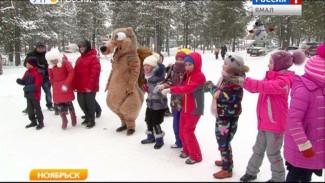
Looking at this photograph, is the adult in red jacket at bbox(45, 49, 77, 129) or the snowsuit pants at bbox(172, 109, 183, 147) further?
the adult in red jacket at bbox(45, 49, 77, 129)

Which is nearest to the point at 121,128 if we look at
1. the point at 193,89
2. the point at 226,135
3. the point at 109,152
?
the point at 109,152

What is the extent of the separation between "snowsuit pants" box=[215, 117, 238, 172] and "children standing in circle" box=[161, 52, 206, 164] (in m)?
0.46

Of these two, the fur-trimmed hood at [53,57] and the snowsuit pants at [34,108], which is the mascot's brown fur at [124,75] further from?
the snowsuit pants at [34,108]

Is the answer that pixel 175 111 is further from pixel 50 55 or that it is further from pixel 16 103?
pixel 16 103

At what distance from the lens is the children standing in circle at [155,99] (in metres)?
4.52

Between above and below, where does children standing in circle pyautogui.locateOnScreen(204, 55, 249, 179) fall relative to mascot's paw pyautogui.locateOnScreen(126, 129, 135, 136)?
above

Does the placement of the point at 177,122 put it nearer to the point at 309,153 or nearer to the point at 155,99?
the point at 155,99

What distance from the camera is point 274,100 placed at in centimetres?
312

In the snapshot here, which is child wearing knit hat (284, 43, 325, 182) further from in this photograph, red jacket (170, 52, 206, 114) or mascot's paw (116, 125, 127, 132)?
mascot's paw (116, 125, 127, 132)

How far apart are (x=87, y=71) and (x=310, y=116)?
4.53 m

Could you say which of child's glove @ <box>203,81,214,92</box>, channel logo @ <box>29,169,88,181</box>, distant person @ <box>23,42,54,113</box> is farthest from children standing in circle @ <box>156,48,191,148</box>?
distant person @ <box>23,42,54,113</box>

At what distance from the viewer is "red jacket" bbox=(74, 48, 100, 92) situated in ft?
18.5

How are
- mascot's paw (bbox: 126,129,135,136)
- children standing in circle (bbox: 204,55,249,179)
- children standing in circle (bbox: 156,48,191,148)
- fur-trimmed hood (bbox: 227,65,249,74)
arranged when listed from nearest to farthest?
fur-trimmed hood (bbox: 227,65,249,74) < children standing in circle (bbox: 204,55,249,179) < children standing in circle (bbox: 156,48,191,148) < mascot's paw (bbox: 126,129,135,136)

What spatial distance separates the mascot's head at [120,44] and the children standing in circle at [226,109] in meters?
2.32
